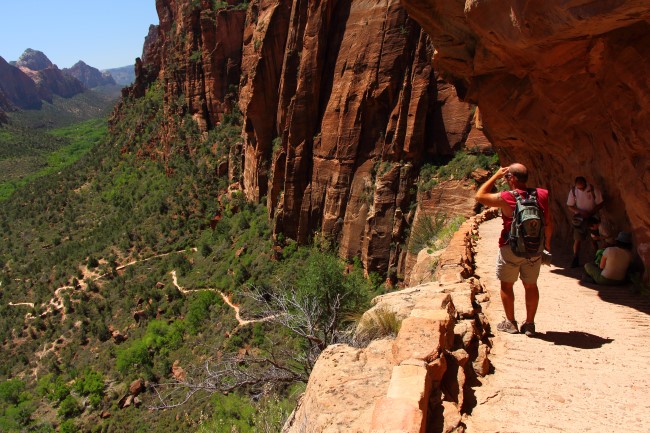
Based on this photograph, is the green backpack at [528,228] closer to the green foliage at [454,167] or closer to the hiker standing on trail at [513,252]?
the hiker standing on trail at [513,252]

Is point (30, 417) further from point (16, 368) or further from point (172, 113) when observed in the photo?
point (172, 113)

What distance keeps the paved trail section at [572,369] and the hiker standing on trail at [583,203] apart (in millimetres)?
1376

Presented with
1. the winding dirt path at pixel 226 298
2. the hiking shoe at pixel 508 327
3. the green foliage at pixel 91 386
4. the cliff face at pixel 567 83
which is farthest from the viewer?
the winding dirt path at pixel 226 298

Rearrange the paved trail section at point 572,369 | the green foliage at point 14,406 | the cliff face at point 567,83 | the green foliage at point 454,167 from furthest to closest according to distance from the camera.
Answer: the green foliage at point 14,406, the green foliage at point 454,167, the cliff face at point 567,83, the paved trail section at point 572,369

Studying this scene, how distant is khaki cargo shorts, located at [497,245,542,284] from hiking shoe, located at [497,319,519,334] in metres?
0.53

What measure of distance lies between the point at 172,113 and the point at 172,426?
44.3 m

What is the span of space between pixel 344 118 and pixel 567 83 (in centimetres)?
2090

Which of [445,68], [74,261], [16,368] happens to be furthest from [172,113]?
[445,68]

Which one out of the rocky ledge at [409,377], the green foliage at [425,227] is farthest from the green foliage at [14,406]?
the rocky ledge at [409,377]

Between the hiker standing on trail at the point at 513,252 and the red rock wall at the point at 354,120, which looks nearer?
the hiker standing on trail at the point at 513,252

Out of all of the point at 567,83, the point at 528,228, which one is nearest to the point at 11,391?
the point at 528,228

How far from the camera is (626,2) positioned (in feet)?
17.6

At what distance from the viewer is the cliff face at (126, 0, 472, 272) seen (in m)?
25.5

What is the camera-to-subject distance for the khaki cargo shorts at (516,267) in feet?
18.1
